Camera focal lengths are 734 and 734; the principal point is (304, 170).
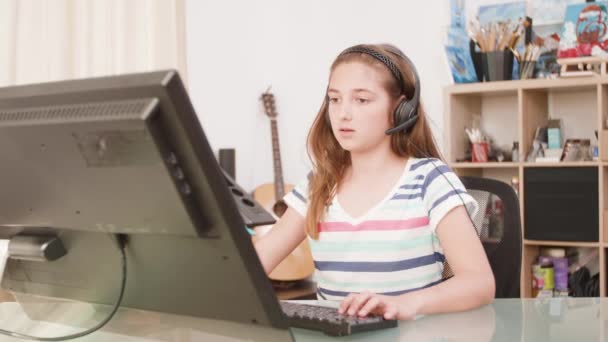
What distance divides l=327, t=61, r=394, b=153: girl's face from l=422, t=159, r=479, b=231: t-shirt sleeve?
0.43ft

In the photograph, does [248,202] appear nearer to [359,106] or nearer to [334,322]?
[334,322]

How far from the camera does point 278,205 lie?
138 inches

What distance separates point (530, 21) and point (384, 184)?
2013 millimetres

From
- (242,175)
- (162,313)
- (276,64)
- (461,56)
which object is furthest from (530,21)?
(162,313)

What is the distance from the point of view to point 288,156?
3889 millimetres

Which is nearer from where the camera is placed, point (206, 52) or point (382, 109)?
point (382, 109)

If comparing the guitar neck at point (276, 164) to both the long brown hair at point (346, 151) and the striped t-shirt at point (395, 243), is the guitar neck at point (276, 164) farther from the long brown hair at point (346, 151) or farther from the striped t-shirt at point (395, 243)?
the striped t-shirt at point (395, 243)

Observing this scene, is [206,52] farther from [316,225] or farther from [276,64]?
[316,225]

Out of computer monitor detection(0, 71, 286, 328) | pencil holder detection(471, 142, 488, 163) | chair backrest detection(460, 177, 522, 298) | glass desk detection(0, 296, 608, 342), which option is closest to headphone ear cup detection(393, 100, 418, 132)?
chair backrest detection(460, 177, 522, 298)

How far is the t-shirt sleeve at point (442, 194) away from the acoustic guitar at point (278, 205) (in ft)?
6.64

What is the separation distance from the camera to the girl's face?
138 centimetres

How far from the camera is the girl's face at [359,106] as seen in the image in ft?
4.52

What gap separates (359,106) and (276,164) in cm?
228

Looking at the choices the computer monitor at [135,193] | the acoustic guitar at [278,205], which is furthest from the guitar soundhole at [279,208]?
the computer monitor at [135,193]
